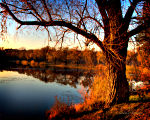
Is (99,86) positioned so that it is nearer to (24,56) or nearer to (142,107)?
(142,107)

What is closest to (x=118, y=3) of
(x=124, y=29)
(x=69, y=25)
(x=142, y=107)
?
(x=124, y=29)

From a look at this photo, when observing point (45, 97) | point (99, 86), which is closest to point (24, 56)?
point (45, 97)

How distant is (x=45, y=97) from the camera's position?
39.0ft

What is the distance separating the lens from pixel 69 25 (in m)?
3.89

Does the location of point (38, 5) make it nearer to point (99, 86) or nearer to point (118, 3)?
point (118, 3)

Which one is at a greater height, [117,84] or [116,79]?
[116,79]

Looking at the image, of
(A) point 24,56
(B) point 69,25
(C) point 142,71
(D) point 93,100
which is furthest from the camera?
(A) point 24,56

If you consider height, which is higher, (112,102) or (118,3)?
(118,3)

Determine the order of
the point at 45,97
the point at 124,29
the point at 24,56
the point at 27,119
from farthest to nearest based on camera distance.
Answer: the point at 24,56 < the point at 45,97 < the point at 27,119 < the point at 124,29

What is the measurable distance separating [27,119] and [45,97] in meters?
4.07

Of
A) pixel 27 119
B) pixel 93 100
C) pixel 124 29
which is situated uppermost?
pixel 124 29

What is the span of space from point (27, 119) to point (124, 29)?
7.84 metres

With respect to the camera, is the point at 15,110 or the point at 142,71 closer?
the point at 142,71

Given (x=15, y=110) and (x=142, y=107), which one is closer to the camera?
(x=142, y=107)
